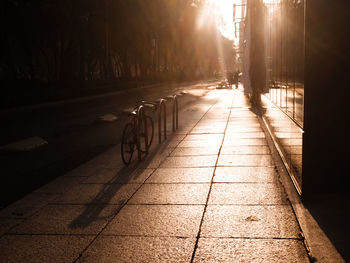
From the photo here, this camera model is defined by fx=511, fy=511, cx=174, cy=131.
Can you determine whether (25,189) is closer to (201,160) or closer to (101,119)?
(201,160)

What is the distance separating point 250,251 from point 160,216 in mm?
1411

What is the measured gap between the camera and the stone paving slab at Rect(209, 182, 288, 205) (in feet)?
20.1

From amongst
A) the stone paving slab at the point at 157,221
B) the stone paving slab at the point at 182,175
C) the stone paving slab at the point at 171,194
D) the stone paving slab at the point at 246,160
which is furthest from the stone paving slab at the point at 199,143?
the stone paving slab at the point at 157,221

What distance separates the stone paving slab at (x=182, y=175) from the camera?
746cm

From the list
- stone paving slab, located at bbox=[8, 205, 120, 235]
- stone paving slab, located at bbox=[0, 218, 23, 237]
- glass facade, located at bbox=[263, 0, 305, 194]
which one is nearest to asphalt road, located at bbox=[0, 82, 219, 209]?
stone paving slab, located at bbox=[0, 218, 23, 237]

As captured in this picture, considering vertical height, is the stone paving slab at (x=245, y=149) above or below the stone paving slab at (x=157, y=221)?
below

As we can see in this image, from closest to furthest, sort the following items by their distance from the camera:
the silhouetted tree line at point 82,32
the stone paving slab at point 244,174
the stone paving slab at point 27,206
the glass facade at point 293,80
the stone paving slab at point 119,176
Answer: the stone paving slab at point 27,206 < the glass facade at point 293,80 < the stone paving slab at point 244,174 < the stone paving slab at point 119,176 < the silhouetted tree line at point 82,32

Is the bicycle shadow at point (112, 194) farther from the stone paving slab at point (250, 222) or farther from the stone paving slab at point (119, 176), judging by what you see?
the stone paving slab at point (250, 222)

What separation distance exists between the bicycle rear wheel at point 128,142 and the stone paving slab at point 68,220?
109 inches

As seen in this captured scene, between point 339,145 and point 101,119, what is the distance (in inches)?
532

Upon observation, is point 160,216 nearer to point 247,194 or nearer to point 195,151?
point 247,194

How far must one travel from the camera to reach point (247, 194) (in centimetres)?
649

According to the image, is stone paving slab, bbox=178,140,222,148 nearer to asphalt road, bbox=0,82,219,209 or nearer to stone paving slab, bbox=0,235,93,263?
asphalt road, bbox=0,82,219,209

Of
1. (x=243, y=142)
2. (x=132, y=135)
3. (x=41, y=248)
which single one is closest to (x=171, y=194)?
→ (x=41, y=248)
